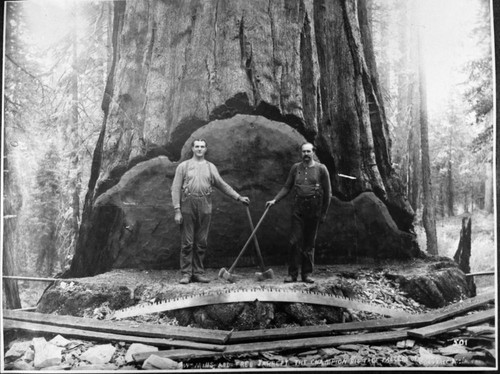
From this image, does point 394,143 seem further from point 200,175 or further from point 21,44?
point 21,44

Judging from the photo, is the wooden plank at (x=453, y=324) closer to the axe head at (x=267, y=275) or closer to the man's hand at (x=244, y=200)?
the axe head at (x=267, y=275)

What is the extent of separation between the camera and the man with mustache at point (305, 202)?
4.69 m

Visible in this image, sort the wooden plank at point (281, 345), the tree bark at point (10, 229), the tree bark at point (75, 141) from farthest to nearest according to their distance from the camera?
the tree bark at point (75, 141) → the tree bark at point (10, 229) → the wooden plank at point (281, 345)

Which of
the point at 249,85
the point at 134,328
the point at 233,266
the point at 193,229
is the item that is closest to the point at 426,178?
the point at 249,85

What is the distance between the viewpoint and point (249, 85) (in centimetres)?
479

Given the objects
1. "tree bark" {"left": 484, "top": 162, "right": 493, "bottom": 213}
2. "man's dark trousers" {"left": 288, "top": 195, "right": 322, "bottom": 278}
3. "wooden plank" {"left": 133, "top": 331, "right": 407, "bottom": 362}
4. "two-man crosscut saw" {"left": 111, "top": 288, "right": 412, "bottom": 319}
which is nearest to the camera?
"wooden plank" {"left": 133, "top": 331, "right": 407, "bottom": 362}

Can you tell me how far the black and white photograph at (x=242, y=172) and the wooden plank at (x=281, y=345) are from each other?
0.36ft

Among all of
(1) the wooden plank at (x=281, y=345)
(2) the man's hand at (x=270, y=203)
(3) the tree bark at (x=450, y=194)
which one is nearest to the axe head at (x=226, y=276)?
(1) the wooden plank at (x=281, y=345)

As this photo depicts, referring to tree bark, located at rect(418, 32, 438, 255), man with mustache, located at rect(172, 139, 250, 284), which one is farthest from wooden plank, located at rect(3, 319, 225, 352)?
tree bark, located at rect(418, 32, 438, 255)

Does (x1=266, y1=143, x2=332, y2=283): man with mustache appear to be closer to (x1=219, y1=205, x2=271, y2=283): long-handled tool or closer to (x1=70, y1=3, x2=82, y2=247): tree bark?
(x1=219, y1=205, x2=271, y2=283): long-handled tool

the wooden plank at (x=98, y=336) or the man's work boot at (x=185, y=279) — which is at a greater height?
the man's work boot at (x=185, y=279)

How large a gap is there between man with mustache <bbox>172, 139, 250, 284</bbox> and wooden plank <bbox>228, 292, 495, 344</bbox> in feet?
2.55

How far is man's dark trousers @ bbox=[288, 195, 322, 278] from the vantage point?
15.4 feet

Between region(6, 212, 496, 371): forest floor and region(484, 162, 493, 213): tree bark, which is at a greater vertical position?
region(484, 162, 493, 213): tree bark
